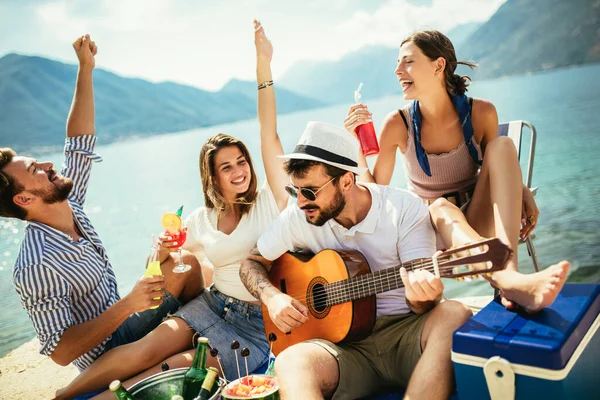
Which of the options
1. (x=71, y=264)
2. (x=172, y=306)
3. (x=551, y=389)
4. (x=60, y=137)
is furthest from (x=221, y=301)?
(x=60, y=137)

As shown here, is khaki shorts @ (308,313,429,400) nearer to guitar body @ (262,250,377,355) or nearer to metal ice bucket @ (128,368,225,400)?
guitar body @ (262,250,377,355)

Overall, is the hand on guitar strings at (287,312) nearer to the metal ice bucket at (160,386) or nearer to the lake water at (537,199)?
the metal ice bucket at (160,386)

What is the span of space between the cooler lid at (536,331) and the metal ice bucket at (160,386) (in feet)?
4.29

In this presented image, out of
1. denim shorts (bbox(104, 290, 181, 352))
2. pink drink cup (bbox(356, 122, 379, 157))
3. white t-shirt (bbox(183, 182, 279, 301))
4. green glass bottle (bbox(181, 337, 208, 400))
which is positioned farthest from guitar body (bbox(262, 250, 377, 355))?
pink drink cup (bbox(356, 122, 379, 157))

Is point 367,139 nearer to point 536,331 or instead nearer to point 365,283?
point 365,283

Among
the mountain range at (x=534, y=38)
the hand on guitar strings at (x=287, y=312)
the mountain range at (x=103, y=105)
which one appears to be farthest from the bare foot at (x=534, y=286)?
the mountain range at (x=103, y=105)

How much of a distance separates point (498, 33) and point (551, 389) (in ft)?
419

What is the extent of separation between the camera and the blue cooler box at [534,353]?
184 centimetres

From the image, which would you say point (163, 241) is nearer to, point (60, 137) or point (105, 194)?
point (105, 194)

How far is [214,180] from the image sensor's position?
3680 millimetres

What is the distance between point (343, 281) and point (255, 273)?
62cm

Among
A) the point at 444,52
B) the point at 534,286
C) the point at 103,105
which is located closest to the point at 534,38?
the point at 103,105

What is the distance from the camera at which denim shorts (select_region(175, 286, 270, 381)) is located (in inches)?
130

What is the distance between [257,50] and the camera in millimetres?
4027
